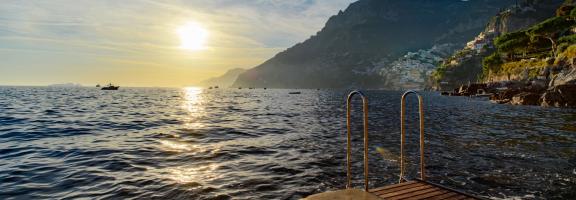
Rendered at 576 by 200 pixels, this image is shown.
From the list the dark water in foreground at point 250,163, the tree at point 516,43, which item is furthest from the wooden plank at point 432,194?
the tree at point 516,43

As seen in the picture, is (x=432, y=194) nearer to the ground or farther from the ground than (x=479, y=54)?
nearer to the ground

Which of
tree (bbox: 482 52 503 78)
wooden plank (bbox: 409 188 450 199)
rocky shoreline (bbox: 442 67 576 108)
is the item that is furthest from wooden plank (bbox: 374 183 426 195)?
tree (bbox: 482 52 503 78)

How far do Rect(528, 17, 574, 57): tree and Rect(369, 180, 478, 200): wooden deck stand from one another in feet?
318

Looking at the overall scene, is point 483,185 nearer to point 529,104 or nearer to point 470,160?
point 470,160

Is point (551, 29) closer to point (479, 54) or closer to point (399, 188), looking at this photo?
point (399, 188)

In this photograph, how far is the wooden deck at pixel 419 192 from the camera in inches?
349

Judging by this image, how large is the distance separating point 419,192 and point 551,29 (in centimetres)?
10470

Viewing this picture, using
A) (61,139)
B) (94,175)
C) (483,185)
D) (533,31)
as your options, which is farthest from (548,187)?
(533,31)

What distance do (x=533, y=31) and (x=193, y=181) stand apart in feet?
356

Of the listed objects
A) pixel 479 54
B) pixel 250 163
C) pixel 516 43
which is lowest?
pixel 250 163

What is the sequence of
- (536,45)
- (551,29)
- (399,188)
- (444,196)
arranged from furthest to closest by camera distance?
(536,45)
(551,29)
(399,188)
(444,196)

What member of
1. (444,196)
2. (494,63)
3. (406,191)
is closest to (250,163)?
(406,191)

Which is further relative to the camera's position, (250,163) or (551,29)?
(551,29)

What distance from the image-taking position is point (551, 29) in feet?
288
